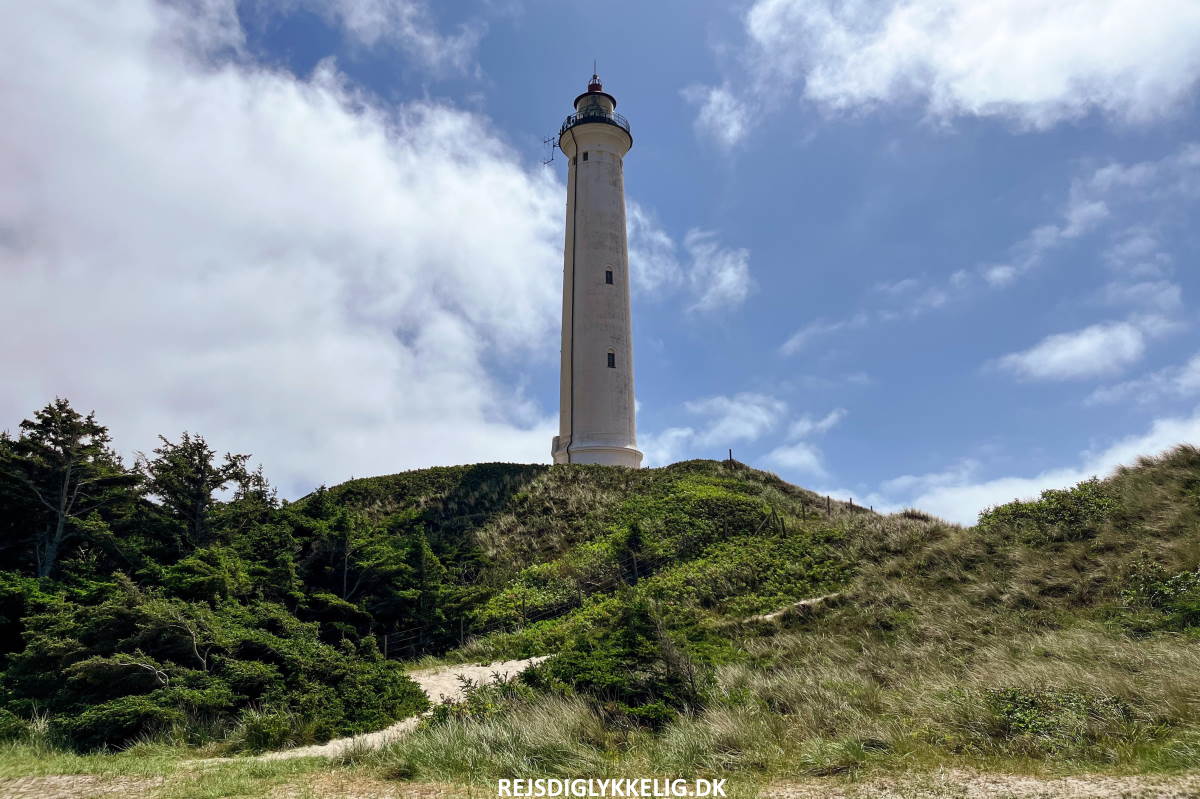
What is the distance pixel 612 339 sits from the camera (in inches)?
1280

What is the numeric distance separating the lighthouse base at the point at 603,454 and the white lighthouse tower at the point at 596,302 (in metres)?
0.05

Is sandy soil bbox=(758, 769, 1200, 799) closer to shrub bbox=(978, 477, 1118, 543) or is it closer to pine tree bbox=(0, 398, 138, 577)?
shrub bbox=(978, 477, 1118, 543)

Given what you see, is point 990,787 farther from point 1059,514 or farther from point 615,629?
point 1059,514

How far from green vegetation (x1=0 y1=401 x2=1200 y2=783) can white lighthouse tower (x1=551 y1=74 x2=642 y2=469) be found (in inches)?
375

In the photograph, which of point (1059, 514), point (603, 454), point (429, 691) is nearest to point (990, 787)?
point (429, 691)

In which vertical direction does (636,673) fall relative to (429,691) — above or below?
above

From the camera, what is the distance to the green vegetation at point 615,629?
747cm

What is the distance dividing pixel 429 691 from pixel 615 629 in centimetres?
405

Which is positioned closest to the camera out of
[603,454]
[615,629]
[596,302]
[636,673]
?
[636,673]

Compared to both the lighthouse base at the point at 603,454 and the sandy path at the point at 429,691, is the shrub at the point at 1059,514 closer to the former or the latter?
the sandy path at the point at 429,691

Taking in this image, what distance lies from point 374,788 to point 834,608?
34.6 ft

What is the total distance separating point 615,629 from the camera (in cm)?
1199

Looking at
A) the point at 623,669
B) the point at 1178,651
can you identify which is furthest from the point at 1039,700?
the point at 623,669

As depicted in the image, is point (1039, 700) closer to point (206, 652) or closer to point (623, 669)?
point (623, 669)
